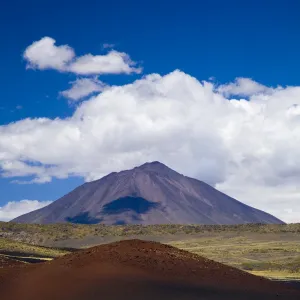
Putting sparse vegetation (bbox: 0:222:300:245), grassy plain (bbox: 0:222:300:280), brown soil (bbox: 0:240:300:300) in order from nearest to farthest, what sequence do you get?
brown soil (bbox: 0:240:300:300), grassy plain (bbox: 0:222:300:280), sparse vegetation (bbox: 0:222:300:245)

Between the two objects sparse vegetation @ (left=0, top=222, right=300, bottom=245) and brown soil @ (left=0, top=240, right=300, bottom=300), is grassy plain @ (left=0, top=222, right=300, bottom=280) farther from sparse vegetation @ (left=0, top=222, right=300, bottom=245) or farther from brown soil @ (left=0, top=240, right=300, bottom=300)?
brown soil @ (left=0, top=240, right=300, bottom=300)

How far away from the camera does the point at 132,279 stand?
3384 cm

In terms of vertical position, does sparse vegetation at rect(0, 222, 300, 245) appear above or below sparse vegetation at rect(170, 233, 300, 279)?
above

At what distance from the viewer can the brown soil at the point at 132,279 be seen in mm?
31734

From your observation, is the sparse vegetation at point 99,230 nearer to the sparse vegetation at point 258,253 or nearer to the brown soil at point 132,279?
the sparse vegetation at point 258,253

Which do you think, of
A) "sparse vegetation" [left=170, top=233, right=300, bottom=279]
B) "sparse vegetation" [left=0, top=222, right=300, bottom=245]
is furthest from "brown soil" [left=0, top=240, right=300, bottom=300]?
"sparse vegetation" [left=0, top=222, right=300, bottom=245]

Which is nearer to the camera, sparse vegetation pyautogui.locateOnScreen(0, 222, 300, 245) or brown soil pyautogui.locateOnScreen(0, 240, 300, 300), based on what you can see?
brown soil pyautogui.locateOnScreen(0, 240, 300, 300)

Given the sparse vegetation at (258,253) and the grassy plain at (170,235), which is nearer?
the sparse vegetation at (258,253)

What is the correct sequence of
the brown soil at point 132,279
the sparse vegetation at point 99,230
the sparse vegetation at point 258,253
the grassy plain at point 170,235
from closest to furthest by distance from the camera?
the brown soil at point 132,279 → the sparse vegetation at point 258,253 → the grassy plain at point 170,235 → the sparse vegetation at point 99,230

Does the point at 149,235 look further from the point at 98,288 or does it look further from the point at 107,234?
the point at 98,288

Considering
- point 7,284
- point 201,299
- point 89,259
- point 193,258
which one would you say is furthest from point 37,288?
point 193,258

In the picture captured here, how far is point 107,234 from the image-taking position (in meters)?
167

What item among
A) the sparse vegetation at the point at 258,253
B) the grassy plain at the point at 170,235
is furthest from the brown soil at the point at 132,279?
the grassy plain at the point at 170,235

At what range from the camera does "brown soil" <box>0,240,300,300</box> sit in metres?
31.7
